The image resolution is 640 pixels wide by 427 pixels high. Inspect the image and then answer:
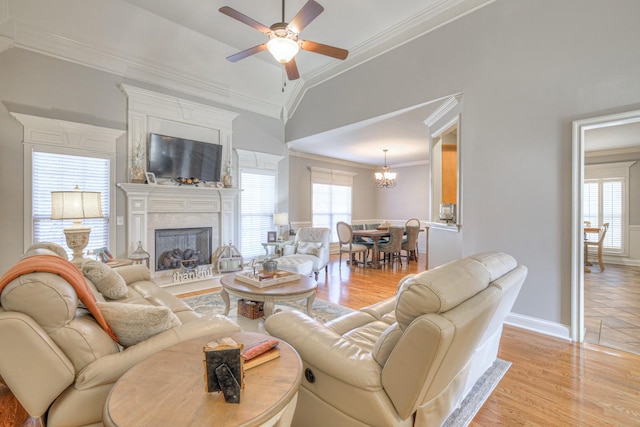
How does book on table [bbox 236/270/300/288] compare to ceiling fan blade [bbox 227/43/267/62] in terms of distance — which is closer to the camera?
ceiling fan blade [bbox 227/43/267/62]

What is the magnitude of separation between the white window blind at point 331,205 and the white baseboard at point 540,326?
529 cm

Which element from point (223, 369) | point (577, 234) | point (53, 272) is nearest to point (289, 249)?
point (577, 234)

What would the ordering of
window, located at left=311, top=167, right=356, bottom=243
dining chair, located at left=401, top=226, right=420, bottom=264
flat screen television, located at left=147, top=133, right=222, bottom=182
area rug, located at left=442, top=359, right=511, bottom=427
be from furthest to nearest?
window, located at left=311, top=167, right=356, bottom=243
dining chair, located at left=401, top=226, right=420, bottom=264
flat screen television, located at left=147, top=133, right=222, bottom=182
area rug, located at left=442, top=359, right=511, bottom=427

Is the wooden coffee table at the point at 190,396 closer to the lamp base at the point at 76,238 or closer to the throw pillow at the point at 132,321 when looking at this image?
the throw pillow at the point at 132,321

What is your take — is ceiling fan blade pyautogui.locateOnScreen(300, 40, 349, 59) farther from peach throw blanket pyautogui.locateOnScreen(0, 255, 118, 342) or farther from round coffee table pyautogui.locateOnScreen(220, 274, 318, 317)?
peach throw blanket pyautogui.locateOnScreen(0, 255, 118, 342)

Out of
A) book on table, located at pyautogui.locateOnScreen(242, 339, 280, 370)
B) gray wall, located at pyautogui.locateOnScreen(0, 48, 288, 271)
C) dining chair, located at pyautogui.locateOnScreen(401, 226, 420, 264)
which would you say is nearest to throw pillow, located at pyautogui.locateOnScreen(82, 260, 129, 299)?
book on table, located at pyautogui.locateOnScreen(242, 339, 280, 370)

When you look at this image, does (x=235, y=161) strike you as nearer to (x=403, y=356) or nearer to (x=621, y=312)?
(x=403, y=356)

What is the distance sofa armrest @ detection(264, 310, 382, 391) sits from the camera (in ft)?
4.26

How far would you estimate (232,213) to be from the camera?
5402mm

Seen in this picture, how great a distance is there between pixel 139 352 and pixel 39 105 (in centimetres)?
396

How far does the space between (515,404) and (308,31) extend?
477 cm

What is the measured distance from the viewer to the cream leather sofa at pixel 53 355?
1.13 m

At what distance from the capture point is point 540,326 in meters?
3.05

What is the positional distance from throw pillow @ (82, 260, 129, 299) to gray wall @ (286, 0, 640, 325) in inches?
143
